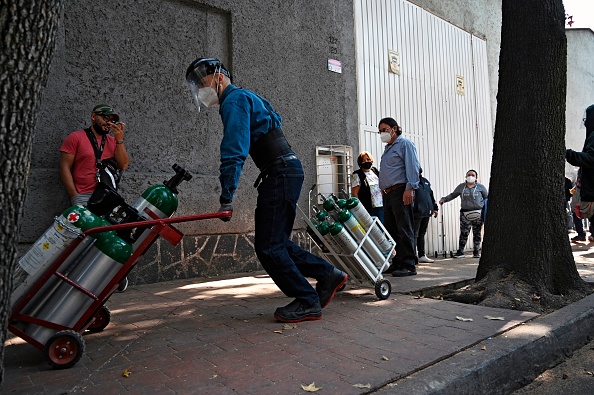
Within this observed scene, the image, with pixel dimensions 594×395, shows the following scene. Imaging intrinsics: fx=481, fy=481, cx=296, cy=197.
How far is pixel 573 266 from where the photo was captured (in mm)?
4898

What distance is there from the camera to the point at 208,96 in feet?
12.1

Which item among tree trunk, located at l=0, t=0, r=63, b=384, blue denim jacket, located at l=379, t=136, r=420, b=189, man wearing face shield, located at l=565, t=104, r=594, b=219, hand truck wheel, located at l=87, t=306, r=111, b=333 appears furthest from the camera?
blue denim jacket, located at l=379, t=136, r=420, b=189

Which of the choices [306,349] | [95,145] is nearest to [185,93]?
[95,145]

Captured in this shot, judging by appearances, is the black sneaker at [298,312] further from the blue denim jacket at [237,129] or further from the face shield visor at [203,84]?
the face shield visor at [203,84]

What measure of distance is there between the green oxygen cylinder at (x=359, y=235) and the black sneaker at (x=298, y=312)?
1042 millimetres

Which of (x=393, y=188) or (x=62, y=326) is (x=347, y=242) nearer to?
(x=393, y=188)

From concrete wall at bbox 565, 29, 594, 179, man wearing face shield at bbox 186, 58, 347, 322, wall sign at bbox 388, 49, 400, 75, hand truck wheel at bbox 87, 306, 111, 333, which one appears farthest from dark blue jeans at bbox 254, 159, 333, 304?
concrete wall at bbox 565, 29, 594, 179

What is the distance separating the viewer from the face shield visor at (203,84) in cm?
361

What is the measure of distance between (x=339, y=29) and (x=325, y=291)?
5.73m

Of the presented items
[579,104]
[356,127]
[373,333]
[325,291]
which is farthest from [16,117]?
[579,104]

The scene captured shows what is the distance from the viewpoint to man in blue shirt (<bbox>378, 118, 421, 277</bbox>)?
19.8 feet

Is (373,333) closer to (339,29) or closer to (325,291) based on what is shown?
(325,291)

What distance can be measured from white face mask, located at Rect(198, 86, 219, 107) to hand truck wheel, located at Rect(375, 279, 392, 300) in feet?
7.30

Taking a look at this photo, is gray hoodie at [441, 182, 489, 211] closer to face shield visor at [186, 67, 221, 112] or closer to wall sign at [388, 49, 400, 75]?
wall sign at [388, 49, 400, 75]
